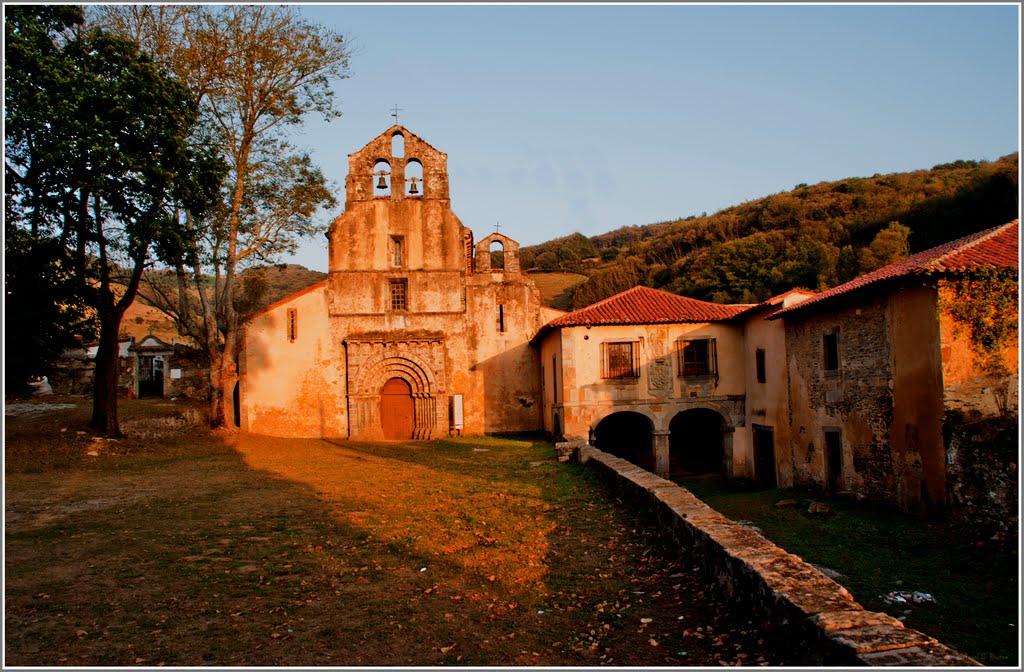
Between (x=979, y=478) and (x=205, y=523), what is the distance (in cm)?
1202

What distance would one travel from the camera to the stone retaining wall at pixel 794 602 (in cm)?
381

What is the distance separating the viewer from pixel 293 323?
26.6m

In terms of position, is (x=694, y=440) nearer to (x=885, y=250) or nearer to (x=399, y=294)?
(x=399, y=294)

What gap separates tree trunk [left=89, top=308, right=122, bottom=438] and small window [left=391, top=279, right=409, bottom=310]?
1077 cm

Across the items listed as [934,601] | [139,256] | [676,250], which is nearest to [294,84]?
[139,256]

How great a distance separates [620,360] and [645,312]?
2.03 m

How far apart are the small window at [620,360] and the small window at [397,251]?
374 inches

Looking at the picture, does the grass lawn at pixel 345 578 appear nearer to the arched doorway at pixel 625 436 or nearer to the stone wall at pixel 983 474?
the stone wall at pixel 983 474

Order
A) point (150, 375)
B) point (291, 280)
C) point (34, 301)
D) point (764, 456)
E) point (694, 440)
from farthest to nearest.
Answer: point (291, 280)
point (150, 375)
point (694, 440)
point (764, 456)
point (34, 301)

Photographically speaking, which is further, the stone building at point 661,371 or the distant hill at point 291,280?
the distant hill at point 291,280

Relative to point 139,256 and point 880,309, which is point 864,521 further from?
point 139,256

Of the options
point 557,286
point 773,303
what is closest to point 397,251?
point 773,303

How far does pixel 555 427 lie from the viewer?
24891mm

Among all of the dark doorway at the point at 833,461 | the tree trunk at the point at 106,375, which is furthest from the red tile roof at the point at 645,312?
the tree trunk at the point at 106,375
